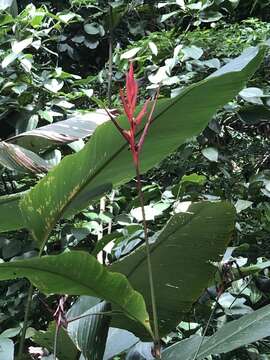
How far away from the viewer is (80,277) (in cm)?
57

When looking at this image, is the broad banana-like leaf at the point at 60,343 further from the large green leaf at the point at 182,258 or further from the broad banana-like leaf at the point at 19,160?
the broad banana-like leaf at the point at 19,160

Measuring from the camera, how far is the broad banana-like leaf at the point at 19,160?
2.38 ft

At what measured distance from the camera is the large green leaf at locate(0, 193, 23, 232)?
2.44 feet

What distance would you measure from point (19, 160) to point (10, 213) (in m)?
0.10

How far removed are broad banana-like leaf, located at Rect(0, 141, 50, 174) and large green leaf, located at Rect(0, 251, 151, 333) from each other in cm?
19

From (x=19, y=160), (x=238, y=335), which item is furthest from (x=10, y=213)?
(x=238, y=335)

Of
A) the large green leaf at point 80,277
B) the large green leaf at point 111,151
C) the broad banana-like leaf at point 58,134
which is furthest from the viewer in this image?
the broad banana-like leaf at point 58,134

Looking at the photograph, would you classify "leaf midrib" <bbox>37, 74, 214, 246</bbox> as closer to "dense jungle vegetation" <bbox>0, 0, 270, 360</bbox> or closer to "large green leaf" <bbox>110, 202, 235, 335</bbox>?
"dense jungle vegetation" <bbox>0, 0, 270, 360</bbox>

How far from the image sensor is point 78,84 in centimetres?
185

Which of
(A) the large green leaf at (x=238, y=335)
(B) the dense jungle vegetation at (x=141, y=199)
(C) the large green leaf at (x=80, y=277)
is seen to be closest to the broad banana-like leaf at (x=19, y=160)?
(B) the dense jungle vegetation at (x=141, y=199)

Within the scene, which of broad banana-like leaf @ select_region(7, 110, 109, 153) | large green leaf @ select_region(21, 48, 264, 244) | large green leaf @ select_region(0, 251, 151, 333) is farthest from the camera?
broad banana-like leaf @ select_region(7, 110, 109, 153)

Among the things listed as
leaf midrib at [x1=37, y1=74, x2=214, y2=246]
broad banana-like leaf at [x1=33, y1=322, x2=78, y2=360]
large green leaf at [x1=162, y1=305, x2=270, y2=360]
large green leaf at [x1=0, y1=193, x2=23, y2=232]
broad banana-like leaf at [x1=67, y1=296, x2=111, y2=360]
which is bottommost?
broad banana-like leaf at [x1=33, y1=322, x2=78, y2=360]

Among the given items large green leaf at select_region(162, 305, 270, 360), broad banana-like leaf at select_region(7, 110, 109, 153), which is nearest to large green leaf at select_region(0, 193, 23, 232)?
broad banana-like leaf at select_region(7, 110, 109, 153)

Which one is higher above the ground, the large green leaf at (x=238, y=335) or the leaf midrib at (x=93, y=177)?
the leaf midrib at (x=93, y=177)
